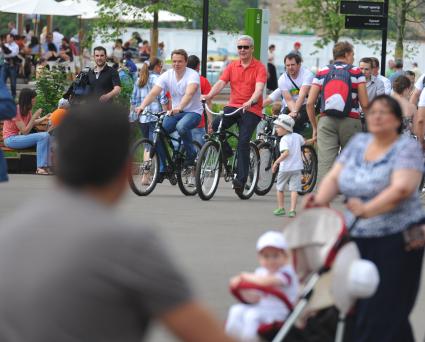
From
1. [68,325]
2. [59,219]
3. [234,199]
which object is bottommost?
[234,199]

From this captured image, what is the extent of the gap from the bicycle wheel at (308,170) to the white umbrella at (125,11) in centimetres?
1660

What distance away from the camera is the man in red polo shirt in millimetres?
14797

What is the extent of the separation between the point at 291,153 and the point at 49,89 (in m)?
6.38

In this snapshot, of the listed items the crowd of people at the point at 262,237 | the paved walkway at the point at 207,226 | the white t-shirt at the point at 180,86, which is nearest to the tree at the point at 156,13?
the paved walkway at the point at 207,226

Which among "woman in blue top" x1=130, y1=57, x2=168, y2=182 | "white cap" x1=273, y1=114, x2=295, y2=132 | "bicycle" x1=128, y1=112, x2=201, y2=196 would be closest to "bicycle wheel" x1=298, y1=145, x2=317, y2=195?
"bicycle" x1=128, y1=112, x2=201, y2=196

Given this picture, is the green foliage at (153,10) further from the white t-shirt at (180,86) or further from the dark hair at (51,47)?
the white t-shirt at (180,86)

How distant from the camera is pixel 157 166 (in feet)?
48.7

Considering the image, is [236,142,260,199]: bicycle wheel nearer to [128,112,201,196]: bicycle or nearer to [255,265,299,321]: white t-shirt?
[128,112,201,196]: bicycle

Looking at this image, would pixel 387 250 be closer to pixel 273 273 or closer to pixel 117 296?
pixel 273 273

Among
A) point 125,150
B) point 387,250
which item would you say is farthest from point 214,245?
point 125,150

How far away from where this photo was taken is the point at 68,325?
11.0 feet

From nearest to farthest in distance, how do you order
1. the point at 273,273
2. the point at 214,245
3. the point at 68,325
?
the point at 68,325 → the point at 273,273 → the point at 214,245

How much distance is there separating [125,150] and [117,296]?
0.42 metres

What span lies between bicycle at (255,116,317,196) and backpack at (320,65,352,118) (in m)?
3.00
